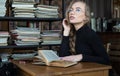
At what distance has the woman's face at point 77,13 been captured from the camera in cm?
222

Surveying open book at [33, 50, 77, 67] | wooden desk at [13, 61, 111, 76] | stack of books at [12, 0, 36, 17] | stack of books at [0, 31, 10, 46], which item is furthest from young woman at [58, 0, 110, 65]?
stack of books at [0, 31, 10, 46]

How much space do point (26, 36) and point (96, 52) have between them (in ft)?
2.79

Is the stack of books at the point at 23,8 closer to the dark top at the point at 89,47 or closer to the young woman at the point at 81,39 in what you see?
the young woman at the point at 81,39

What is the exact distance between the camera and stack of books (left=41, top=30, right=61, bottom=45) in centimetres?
273

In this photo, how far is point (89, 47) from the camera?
2143 mm

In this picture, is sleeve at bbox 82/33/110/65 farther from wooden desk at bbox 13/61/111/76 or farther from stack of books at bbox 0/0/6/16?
stack of books at bbox 0/0/6/16

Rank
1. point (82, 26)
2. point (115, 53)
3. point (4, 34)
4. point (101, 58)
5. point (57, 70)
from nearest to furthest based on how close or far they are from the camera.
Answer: point (57, 70) → point (101, 58) → point (82, 26) → point (4, 34) → point (115, 53)

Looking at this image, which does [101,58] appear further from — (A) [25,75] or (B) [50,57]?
(A) [25,75]

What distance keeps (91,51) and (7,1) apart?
1094 millimetres

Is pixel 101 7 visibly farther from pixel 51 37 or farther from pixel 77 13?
pixel 77 13

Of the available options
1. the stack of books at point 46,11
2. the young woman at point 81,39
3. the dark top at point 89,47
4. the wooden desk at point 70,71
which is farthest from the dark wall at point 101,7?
the wooden desk at point 70,71

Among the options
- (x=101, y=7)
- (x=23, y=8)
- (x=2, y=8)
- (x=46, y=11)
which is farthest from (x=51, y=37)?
(x=101, y=7)

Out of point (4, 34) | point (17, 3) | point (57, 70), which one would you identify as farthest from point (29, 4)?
point (57, 70)

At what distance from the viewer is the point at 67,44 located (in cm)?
232
